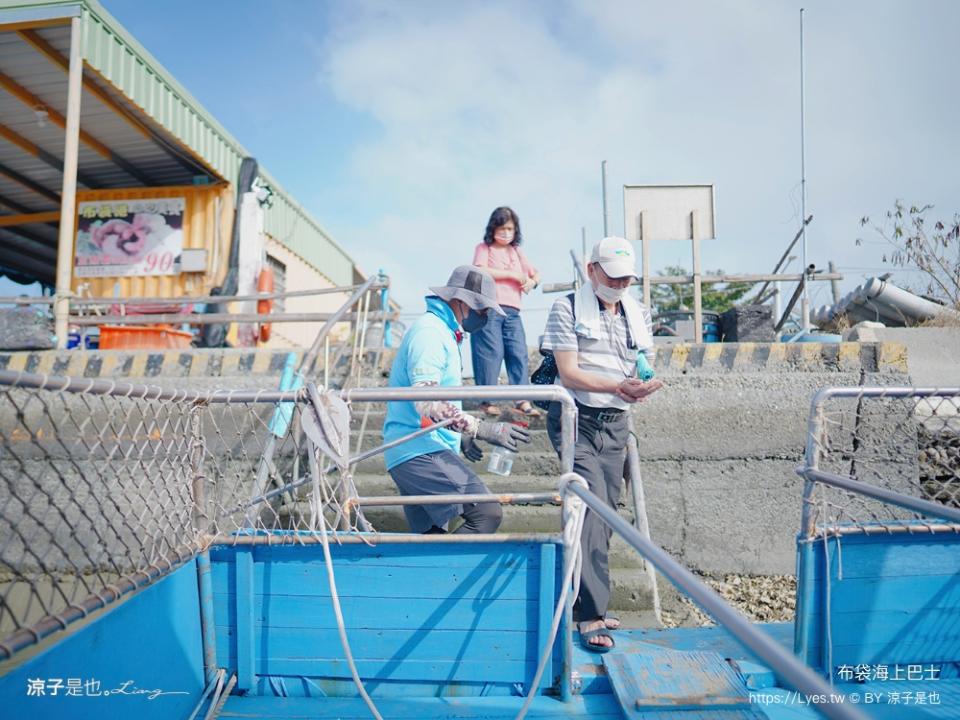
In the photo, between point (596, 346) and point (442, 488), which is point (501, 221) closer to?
point (596, 346)

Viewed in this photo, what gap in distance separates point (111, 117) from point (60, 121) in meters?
1.03

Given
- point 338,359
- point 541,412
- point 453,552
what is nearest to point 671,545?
point 541,412

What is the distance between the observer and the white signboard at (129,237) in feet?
32.4

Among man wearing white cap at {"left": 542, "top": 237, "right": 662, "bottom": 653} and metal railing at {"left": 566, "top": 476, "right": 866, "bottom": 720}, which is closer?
metal railing at {"left": 566, "top": 476, "right": 866, "bottom": 720}

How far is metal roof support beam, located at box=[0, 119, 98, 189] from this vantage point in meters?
9.21

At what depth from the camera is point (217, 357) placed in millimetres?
5973

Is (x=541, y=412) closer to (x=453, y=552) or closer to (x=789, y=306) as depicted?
(x=453, y=552)

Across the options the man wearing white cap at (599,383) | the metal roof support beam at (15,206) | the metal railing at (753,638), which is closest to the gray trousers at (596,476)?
the man wearing white cap at (599,383)

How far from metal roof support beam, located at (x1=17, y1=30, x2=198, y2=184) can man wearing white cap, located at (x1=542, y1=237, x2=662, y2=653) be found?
7.67 m

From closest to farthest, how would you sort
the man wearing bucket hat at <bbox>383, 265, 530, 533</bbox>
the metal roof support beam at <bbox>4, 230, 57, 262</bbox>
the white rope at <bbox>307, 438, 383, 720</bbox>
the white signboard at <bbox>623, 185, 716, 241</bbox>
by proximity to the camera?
the white rope at <bbox>307, 438, 383, 720</bbox> < the man wearing bucket hat at <bbox>383, 265, 530, 533</bbox> < the white signboard at <bbox>623, 185, 716, 241</bbox> < the metal roof support beam at <bbox>4, 230, 57, 262</bbox>

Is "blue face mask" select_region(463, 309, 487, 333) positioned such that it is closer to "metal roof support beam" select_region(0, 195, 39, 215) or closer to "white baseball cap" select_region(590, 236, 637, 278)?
"white baseball cap" select_region(590, 236, 637, 278)

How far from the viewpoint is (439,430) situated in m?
2.94

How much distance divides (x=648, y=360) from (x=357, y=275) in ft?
49.2

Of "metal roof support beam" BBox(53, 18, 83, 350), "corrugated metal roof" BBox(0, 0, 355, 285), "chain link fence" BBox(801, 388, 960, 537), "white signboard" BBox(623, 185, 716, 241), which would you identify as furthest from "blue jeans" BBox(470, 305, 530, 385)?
"corrugated metal roof" BBox(0, 0, 355, 285)
